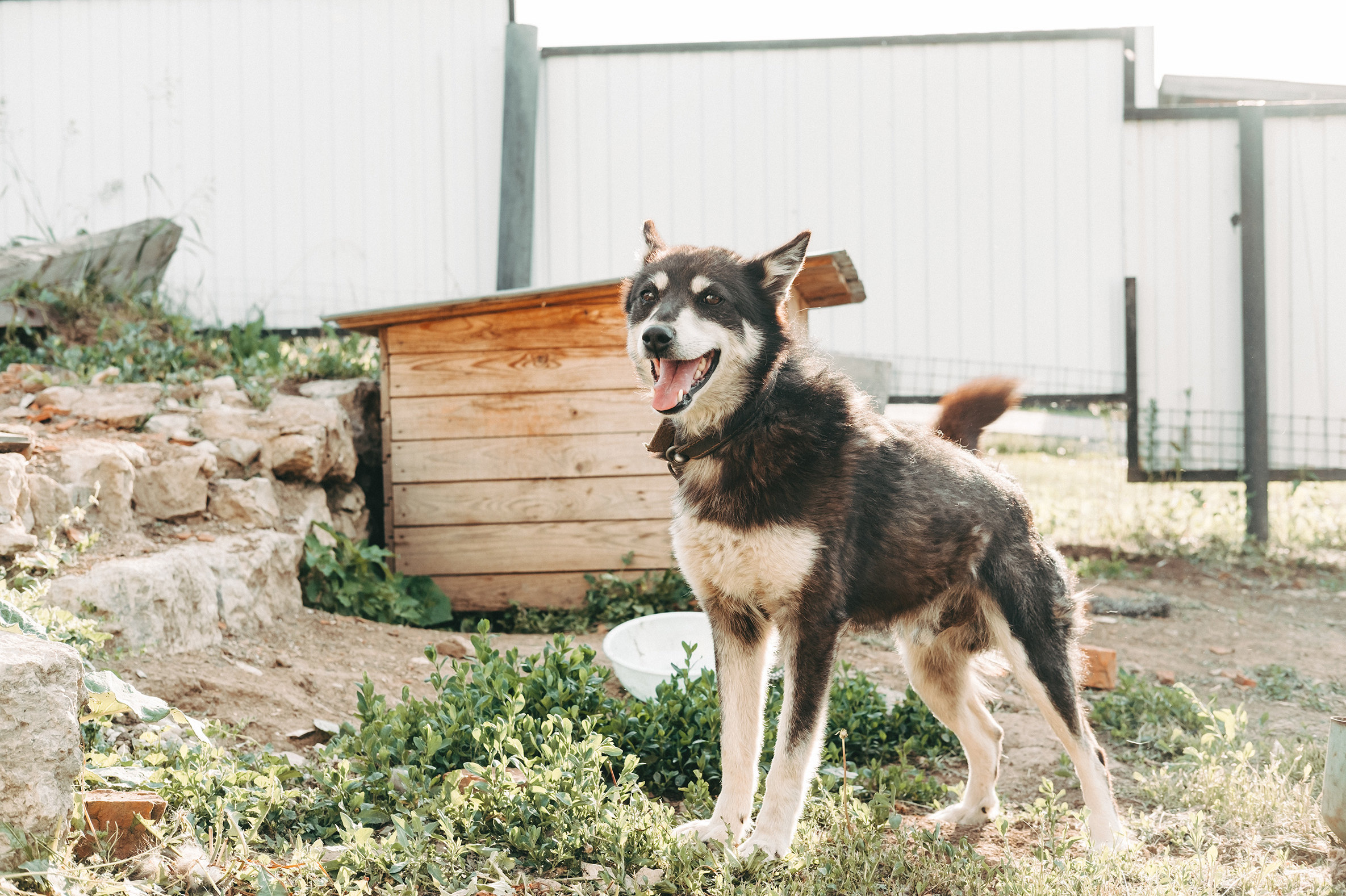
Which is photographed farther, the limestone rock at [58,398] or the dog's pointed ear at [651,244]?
the limestone rock at [58,398]

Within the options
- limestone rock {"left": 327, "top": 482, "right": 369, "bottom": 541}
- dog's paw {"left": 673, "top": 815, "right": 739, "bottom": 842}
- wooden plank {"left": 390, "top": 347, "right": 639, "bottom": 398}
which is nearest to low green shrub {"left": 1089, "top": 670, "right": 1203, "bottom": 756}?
dog's paw {"left": 673, "top": 815, "right": 739, "bottom": 842}

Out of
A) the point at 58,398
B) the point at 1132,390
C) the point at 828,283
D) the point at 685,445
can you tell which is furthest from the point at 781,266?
the point at 1132,390

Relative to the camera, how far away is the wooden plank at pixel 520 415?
5453 mm

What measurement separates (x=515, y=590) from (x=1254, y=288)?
595 centimetres

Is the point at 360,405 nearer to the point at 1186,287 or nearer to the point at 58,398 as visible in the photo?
the point at 58,398

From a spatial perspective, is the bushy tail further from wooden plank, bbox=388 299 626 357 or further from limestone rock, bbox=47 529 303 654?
limestone rock, bbox=47 529 303 654

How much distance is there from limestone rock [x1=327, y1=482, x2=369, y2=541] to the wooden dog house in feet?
0.57

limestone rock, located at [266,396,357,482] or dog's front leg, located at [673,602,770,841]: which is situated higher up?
limestone rock, located at [266,396,357,482]

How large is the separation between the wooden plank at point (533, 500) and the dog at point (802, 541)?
256 centimetres

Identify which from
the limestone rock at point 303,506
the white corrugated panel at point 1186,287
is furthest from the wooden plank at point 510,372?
the white corrugated panel at point 1186,287

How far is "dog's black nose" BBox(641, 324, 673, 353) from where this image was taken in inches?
101

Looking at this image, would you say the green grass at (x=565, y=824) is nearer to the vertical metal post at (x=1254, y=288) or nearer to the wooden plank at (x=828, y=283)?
the wooden plank at (x=828, y=283)

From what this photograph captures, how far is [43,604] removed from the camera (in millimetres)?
3133

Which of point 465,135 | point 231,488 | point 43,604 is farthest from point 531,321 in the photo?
point 43,604
